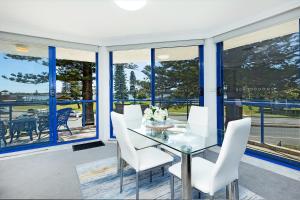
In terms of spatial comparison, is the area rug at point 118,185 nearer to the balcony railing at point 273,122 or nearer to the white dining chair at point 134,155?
the white dining chair at point 134,155

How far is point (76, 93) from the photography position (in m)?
4.34

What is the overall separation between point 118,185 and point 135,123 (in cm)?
91

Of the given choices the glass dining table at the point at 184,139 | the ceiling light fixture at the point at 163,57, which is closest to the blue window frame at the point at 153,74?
the ceiling light fixture at the point at 163,57

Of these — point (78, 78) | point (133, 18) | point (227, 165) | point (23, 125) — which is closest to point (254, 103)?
point (227, 165)

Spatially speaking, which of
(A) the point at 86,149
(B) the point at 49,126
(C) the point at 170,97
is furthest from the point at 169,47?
(B) the point at 49,126

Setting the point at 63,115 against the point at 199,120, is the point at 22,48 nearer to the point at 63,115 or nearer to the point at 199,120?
the point at 63,115

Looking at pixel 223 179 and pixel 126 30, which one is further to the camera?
pixel 126 30

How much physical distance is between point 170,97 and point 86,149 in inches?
87.2

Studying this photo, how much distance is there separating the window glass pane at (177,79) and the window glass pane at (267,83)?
0.68 meters

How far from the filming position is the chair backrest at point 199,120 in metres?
2.23

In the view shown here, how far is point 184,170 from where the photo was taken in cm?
142

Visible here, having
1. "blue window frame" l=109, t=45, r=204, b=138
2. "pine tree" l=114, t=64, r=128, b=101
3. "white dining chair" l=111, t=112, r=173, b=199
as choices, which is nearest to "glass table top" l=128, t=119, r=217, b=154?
"white dining chair" l=111, t=112, r=173, b=199

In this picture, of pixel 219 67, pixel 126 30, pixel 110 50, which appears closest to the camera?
pixel 126 30

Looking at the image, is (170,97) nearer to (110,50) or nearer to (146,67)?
(146,67)
